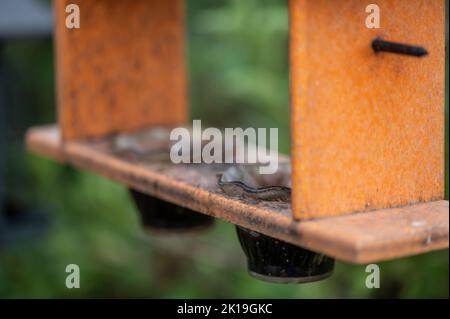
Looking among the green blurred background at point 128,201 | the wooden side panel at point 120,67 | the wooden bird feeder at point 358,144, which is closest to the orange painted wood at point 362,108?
the wooden bird feeder at point 358,144

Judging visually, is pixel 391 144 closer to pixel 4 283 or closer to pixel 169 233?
A: pixel 169 233

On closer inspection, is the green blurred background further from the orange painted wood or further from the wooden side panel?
the orange painted wood

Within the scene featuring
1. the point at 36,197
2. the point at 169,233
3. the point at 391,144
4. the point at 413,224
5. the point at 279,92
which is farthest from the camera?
the point at 36,197

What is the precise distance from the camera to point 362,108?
1.38 m

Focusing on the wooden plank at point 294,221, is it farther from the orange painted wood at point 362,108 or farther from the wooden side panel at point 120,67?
the wooden side panel at point 120,67

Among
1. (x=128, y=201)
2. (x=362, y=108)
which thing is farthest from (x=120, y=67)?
(x=128, y=201)

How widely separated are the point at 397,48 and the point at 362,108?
11cm

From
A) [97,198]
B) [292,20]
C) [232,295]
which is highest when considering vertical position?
[292,20]

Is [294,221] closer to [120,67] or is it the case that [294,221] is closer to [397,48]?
[397,48]

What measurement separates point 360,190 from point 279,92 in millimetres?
1826

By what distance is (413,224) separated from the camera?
4.24ft

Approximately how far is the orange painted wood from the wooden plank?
4 cm

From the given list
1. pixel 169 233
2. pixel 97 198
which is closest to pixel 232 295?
pixel 97 198

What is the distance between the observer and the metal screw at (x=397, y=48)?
1.33 m
